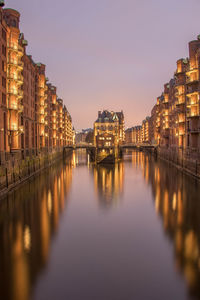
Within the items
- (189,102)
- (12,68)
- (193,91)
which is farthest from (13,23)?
(189,102)

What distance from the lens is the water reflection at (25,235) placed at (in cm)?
1296

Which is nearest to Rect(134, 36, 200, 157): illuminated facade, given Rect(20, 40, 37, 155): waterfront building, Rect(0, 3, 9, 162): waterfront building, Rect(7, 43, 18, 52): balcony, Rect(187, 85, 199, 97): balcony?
Rect(187, 85, 199, 97): balcony

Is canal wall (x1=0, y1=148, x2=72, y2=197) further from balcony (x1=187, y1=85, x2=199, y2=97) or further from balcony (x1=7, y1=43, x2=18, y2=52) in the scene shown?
balcony (x1=187, y1=85, x2=199, y2=97)

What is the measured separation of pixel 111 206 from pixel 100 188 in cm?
1205

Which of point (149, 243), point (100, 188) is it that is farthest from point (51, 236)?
point (100, 188)

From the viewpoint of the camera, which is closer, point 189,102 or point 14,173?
point 14,173

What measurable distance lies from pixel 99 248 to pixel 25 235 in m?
5.95

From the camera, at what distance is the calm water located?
487 inches

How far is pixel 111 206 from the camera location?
29.0 meters

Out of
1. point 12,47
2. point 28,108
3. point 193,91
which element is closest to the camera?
point 12,47

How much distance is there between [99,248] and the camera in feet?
56.2

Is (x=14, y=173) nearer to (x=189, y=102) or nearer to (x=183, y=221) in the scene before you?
(x=183, y=221)

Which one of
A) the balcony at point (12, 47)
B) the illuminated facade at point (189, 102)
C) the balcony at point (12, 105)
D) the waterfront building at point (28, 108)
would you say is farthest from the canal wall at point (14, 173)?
the illuminated facade at point (189, 102)

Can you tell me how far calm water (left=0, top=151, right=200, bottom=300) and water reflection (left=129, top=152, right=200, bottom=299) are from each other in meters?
0.05
